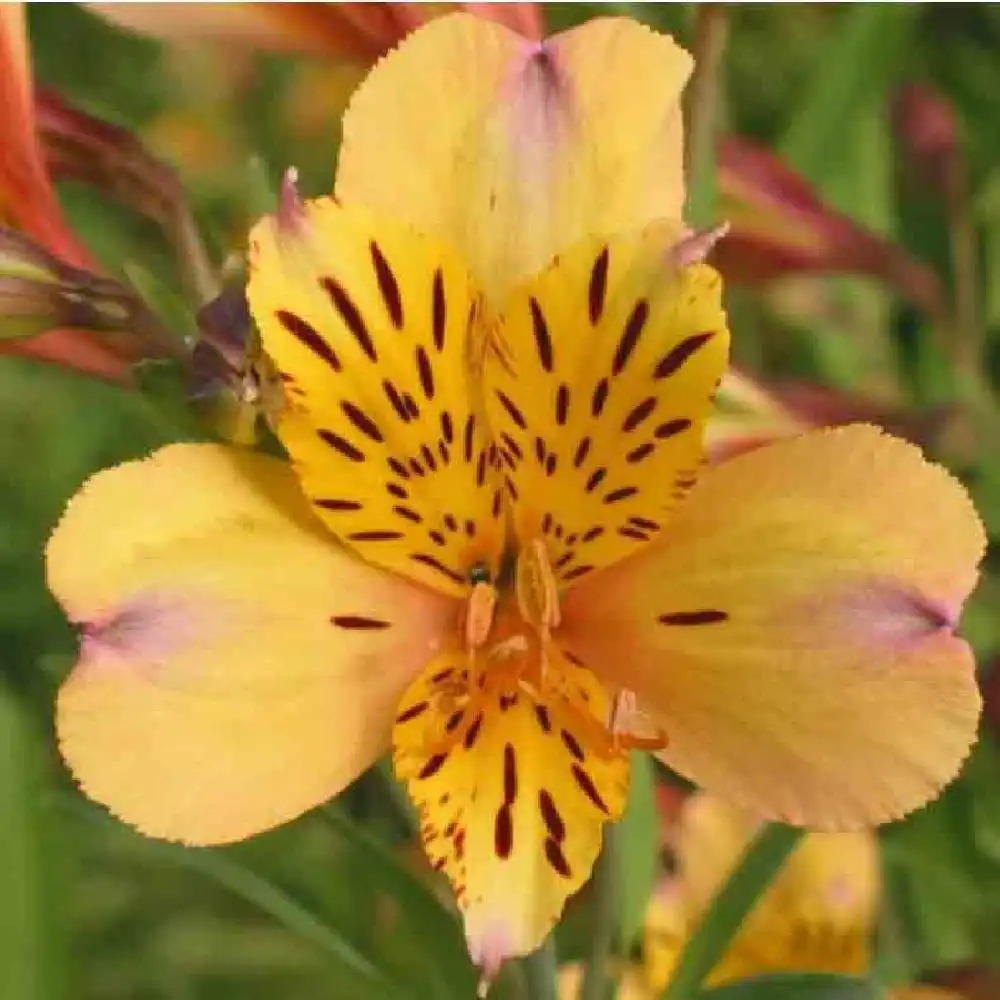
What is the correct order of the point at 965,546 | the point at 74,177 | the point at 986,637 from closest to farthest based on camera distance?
the point at 965,546 < the point at 74,177 < the point at 986,637

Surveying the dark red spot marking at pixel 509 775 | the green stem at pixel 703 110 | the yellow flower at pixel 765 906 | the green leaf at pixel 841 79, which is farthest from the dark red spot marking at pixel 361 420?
the green leaf at pixel 841 79

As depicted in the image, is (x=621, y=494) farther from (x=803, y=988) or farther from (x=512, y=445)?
(x=803, y=988)

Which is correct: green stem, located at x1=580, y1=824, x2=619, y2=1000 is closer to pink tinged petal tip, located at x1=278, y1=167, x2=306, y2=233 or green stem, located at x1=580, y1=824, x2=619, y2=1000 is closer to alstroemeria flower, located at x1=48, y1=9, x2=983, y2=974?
alstroemeria flower, located at x1=48, y1=9, x2=983, y2=974

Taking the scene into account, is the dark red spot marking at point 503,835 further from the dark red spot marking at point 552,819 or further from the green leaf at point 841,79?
the green leaf at point 841,79

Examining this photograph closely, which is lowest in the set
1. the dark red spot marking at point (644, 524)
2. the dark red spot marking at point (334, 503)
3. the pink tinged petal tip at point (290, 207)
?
the dark red spot marking at point (644, 524)

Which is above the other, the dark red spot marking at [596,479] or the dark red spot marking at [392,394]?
the dark red spot marking at [392,394]

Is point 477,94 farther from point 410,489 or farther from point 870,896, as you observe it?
point 870,896

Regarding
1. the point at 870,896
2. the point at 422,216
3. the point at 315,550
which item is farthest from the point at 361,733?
the point at 870,896

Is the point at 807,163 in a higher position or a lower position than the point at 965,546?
lower
